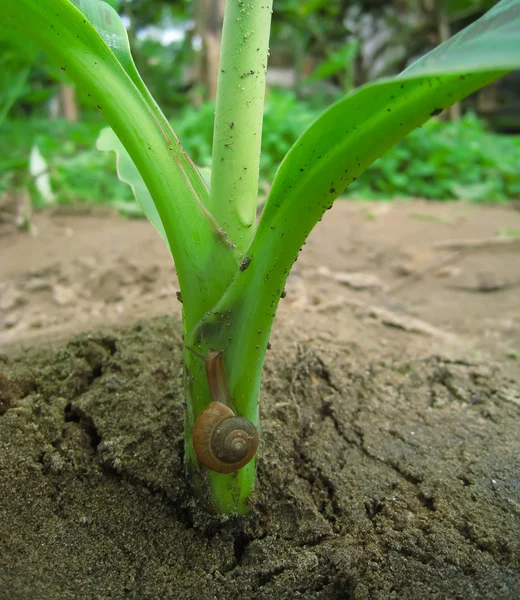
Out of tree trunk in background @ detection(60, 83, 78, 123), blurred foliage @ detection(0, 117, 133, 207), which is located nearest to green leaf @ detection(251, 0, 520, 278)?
blurred foliage @ detection(0, 117, 133, 207)

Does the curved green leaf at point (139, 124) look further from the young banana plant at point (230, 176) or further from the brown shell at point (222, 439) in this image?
the brown shell at point (222, 439)

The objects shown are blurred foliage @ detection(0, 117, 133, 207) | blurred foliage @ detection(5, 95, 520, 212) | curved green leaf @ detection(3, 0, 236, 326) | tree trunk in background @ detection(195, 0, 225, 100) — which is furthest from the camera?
tree trunk in background @ detection(195, 0, 225, 100)

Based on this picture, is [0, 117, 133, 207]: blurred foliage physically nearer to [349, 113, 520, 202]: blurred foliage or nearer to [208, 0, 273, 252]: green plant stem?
[349, 113, 520, 202]: blurred foliage

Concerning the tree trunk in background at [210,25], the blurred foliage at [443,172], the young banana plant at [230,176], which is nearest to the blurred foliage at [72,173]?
the tree trunk in background at [210,25]

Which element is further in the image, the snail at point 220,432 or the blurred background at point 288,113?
the blurred background at point 288,113

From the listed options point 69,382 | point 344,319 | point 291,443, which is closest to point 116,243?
point 344,319

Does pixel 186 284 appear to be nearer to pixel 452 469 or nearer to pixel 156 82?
pixel 452 469
